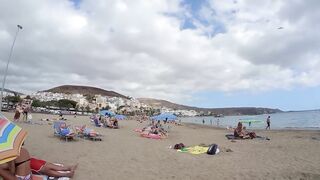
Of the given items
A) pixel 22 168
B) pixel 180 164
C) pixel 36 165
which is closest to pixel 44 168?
pixel 36 165

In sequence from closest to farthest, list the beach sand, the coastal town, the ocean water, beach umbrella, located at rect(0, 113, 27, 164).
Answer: beach umbrella, located at rect(0, 113, 27, 164) → the beach sand → the ocean water → the coastal town

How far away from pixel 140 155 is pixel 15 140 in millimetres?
7490

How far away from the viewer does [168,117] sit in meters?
28.8

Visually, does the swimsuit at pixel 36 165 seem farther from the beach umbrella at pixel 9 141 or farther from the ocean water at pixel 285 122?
the ocean water at pixel 285 122

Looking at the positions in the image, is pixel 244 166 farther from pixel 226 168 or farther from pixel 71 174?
pixel 71 174

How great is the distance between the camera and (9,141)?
4.44 m

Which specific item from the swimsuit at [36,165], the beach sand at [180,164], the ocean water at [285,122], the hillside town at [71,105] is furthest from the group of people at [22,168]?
the hillside town at [71,105]

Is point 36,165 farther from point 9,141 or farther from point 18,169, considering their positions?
point 9,141

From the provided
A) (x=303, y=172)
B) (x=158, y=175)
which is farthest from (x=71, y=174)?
(x=303, y=172)

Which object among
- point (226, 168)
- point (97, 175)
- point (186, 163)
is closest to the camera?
point (97, 175)

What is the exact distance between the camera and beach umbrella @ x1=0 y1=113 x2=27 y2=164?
4.21 metres

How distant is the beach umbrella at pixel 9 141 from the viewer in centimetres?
421

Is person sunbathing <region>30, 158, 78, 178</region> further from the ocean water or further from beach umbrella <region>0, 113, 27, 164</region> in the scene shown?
the ocean water

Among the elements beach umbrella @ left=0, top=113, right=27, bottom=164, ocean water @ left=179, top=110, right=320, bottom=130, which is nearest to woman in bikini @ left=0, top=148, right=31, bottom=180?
beach umbrella @ left=0, top=113, right=27, bottom=164
